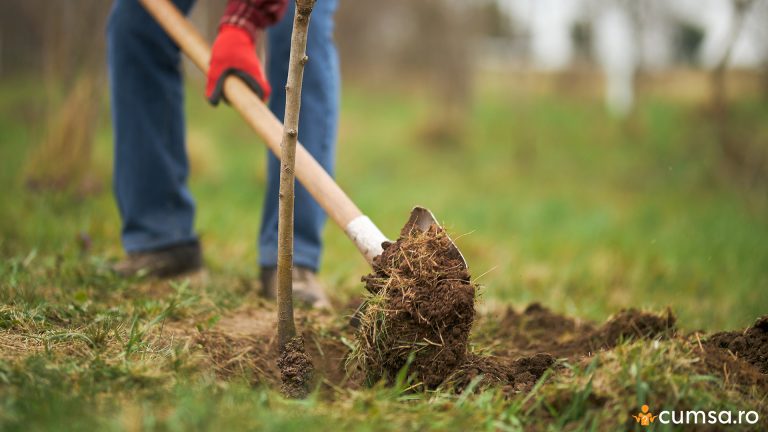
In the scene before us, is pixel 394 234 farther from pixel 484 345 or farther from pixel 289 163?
pixel 289 163

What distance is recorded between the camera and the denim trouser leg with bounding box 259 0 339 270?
2355 millimetres

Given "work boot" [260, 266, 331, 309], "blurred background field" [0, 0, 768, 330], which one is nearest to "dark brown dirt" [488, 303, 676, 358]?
"blurred background field" [0, 0, 768, 330]

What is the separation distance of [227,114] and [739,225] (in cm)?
825

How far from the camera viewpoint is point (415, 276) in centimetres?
165

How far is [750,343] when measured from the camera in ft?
5.83

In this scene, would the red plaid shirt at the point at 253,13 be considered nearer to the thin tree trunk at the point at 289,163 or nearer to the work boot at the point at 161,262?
the thin tree trunk at the point at 289,163

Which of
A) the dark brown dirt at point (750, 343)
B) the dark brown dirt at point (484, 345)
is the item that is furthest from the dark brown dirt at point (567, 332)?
the dark brown dirt at point (750, 343)

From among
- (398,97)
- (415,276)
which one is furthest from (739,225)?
(398,97)

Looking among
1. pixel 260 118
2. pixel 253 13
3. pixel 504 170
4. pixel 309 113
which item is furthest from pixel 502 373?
pixel 504 170

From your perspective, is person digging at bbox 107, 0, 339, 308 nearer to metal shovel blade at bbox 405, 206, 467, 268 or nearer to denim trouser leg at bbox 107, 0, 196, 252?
denim trouser leg at bbox 107, 0, 196, 252

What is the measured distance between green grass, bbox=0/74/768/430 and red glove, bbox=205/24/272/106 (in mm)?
671

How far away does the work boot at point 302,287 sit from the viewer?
7.70 feet

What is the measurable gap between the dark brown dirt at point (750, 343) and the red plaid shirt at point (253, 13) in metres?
1.68

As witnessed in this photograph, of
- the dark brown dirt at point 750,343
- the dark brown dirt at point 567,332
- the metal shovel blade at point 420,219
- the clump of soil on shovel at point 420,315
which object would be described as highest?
the metal shovel blade at point 420,219
